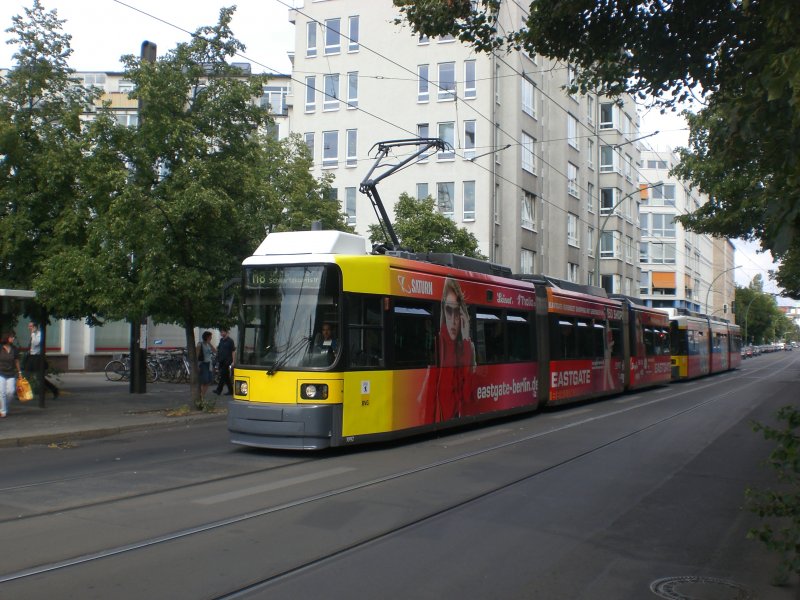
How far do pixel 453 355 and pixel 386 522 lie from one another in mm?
6585

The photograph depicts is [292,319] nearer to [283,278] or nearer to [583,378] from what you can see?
[283,278]

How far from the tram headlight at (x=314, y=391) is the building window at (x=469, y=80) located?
31276mm

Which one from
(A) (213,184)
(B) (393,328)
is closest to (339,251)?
(B) (393,328)

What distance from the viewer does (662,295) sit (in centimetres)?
7981

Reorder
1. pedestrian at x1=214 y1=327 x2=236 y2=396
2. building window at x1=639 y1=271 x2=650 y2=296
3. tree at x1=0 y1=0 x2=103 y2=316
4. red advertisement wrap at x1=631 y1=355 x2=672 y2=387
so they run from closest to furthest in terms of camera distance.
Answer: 1. tree at x1=0 y1=0 x2=103 y2=316
2. pedestrian at x1=214 y1=327 x2=236 y2=396
3. red advertisement wrap at x1=631 y1=355 x2=672 y2=387
4. building window at x1=639 y1=271 x2=650 y2=296

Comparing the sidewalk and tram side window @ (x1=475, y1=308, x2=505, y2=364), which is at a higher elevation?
tram side window @ (x1=475, y1=308, x2=505, y2=364)

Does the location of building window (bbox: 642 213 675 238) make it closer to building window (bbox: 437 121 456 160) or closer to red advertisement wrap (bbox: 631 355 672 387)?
building window (bbox: 437 121 456 160)

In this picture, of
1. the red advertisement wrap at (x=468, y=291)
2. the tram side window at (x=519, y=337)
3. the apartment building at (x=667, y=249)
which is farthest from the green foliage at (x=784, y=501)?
the apartment building at (x=667, y=249)

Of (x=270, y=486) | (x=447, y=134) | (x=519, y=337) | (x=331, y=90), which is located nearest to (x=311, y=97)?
(x=331, y=90)

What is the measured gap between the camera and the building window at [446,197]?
3959 centimetres

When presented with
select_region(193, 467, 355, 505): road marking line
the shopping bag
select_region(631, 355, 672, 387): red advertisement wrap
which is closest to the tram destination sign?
select_region(193, 467, 355, 505): road marking line

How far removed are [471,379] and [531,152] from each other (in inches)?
1198

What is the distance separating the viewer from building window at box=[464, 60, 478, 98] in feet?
129

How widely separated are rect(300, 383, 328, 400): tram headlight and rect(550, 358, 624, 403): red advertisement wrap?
916 centimetres
